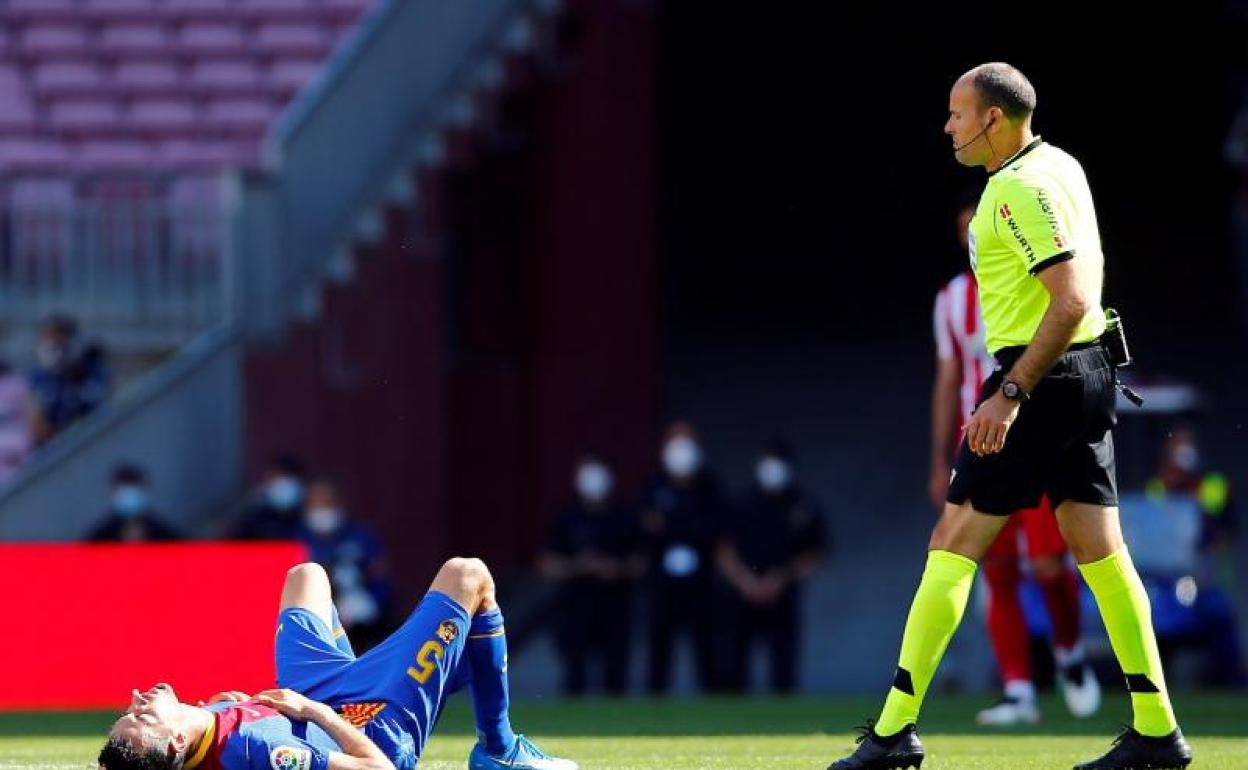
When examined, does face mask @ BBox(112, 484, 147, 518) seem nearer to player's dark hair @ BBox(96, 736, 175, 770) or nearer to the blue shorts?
the blue shorts

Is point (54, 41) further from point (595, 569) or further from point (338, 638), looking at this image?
point (338, 638)

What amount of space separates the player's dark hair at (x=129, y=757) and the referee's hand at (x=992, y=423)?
2553 millimetres

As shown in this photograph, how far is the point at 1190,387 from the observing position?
23391mm

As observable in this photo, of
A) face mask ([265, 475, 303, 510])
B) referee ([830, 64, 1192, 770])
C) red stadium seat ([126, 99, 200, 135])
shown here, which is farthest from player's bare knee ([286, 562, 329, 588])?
red stadium seat ([126, 99, 200, 135])

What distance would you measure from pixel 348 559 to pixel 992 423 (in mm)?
8782

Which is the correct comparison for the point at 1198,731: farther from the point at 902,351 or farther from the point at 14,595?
the point at 902,351

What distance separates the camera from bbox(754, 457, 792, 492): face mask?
651 inches

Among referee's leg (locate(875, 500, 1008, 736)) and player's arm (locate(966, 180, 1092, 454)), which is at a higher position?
player's arm (locate(966, 180, 1092, 454))

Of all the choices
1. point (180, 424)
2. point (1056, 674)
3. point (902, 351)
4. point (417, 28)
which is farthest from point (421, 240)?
point (902, 351)

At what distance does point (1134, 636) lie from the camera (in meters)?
7.62

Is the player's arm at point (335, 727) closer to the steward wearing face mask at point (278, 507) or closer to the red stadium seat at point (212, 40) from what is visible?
the steward wearing face mask at point (278, 507)

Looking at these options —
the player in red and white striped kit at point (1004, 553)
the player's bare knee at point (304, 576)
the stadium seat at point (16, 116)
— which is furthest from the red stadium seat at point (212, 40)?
the player's bare knee at point (304, 576)

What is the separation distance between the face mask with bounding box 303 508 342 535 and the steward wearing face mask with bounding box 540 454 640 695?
1661mm

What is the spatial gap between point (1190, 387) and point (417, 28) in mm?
9332
